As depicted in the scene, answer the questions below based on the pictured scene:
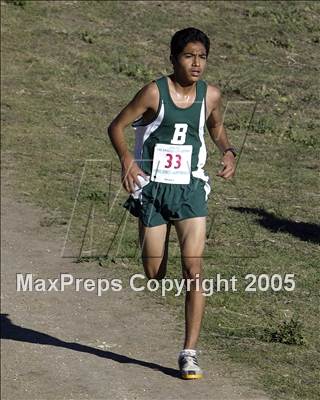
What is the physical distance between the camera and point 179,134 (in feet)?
23.5

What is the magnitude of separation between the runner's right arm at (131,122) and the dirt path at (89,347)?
134 cm

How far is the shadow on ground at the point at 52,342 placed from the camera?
8.16m

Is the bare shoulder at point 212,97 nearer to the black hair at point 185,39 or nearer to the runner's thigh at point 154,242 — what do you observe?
the black hair at point 185,39

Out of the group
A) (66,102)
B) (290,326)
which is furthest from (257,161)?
(66,102)

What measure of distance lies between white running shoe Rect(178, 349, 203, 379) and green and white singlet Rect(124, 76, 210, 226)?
2.61 feet

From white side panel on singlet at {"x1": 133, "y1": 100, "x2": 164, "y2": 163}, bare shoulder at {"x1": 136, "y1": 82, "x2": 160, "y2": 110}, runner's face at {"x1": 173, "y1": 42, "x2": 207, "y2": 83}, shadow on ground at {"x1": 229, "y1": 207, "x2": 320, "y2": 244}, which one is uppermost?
runner's face at {"x1": 173, "y1": 42, "x2": 207, "y2": 83}

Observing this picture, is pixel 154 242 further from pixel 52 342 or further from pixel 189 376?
pixel 52 342

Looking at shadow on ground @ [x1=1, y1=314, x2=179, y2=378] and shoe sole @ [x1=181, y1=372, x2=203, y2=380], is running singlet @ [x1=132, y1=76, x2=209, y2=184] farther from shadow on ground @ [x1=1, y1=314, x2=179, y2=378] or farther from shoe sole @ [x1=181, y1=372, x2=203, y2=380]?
shadow on ground @ [x1=1, y1=314, x2=179, y2=378]

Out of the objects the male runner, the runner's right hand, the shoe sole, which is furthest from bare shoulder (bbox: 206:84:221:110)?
the shoe sole

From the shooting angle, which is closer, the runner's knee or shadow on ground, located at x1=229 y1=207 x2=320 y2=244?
the runner's knee

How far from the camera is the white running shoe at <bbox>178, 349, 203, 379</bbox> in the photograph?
25.1ft

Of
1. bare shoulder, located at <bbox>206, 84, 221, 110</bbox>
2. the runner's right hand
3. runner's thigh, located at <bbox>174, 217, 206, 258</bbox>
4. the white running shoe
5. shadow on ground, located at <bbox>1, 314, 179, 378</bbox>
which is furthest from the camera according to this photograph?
shadow on ground, located at <bbox>1, 314, 179, 378</bbox>

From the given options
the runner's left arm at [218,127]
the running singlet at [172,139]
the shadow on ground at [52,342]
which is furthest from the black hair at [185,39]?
the shadow on ground at [52,342]

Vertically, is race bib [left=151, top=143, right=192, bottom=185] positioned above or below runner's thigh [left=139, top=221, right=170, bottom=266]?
above
